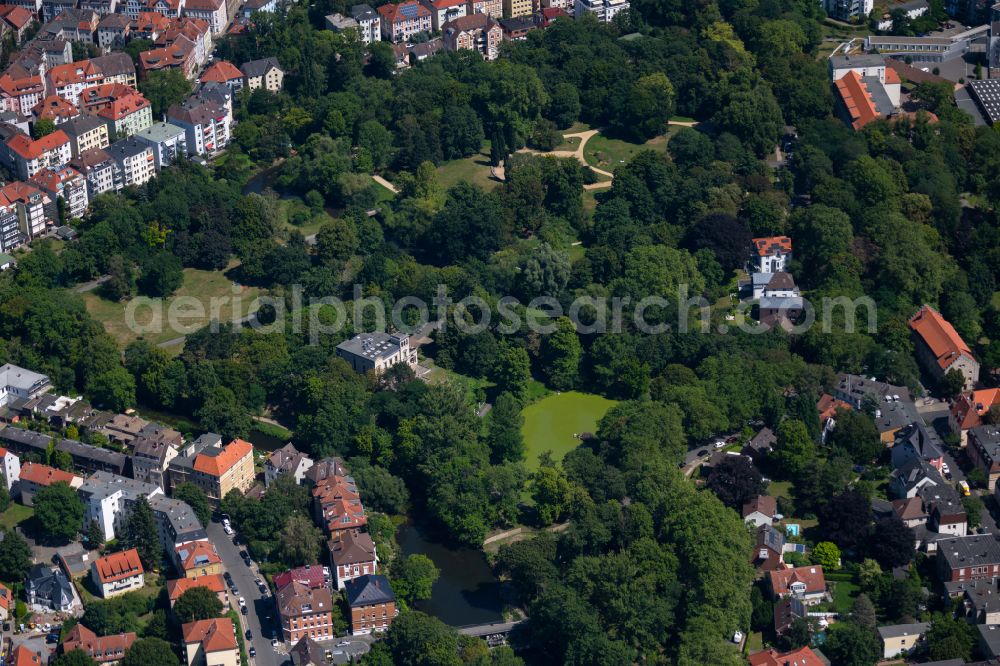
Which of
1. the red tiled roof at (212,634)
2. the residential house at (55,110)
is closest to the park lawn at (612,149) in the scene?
the residential house at (55,110)

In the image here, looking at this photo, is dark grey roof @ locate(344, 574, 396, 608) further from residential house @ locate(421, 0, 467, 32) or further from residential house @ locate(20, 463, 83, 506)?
residential house @ locate(421, 0, 467, 32)

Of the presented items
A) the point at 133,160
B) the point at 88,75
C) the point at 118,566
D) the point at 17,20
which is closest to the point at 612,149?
the point at 133,160

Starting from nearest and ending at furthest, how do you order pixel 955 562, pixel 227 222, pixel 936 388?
pixel 955 562 < pixel 936 388 < pixel 227 222

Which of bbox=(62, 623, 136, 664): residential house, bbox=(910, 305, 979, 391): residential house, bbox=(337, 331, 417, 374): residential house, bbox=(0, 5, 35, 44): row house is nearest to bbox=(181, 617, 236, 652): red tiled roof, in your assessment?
bbox=(62, 623, 136, 664): residential house

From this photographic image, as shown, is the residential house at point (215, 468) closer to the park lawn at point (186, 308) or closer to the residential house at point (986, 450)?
the park lawn at point (186, 308)

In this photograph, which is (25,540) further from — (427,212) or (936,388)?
(936,388)

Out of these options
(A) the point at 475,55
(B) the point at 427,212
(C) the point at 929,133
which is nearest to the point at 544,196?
(B) the point at 427,212

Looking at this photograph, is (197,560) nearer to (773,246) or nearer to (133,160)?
(133,160)
